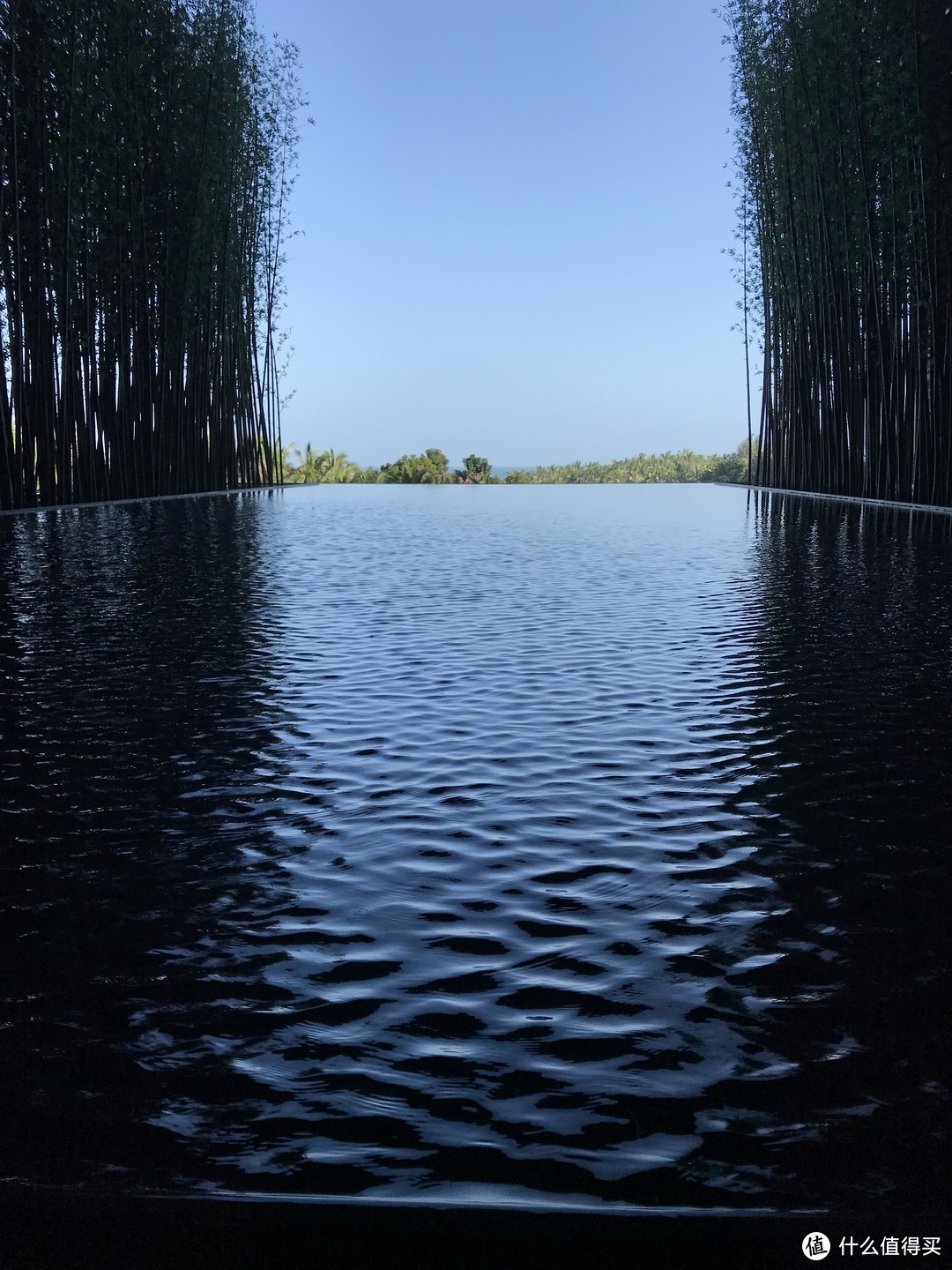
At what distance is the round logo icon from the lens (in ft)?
4.38

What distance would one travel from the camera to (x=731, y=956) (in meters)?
2.09

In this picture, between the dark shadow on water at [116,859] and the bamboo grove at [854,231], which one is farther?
the bamboo grove at [854,231]

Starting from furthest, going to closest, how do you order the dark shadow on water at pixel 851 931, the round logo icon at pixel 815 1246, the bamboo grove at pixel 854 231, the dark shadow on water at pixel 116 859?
the bamboo grove at pixel 854 231 → the dark shadow on water at pixel 116 859 → the dark shadow on water at pixel 851 931 → the round logo icon at pixel 815 1246

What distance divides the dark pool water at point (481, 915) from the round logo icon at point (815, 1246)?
0.05 m

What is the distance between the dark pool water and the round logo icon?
0.05 metres

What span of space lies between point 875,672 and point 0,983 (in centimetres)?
355

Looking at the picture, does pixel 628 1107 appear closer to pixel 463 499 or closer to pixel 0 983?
pixel 0 983

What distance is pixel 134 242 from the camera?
16.3m

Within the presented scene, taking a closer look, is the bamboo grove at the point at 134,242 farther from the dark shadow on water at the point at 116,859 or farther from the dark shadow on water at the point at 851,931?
the dark shadow on water at the point at 851,931

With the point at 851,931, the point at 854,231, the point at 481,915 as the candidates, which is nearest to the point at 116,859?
the point at 481,915

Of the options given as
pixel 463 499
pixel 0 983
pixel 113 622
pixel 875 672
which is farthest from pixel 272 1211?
pixel 463 499

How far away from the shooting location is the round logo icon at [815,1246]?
134 centimetres

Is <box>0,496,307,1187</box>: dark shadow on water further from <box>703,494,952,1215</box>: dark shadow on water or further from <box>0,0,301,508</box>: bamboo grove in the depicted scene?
<box>0,0,301,508</box>: bamboo grove

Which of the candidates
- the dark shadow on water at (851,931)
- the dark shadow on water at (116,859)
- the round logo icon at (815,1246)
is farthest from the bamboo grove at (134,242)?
the round logo icon at (815,1246)
